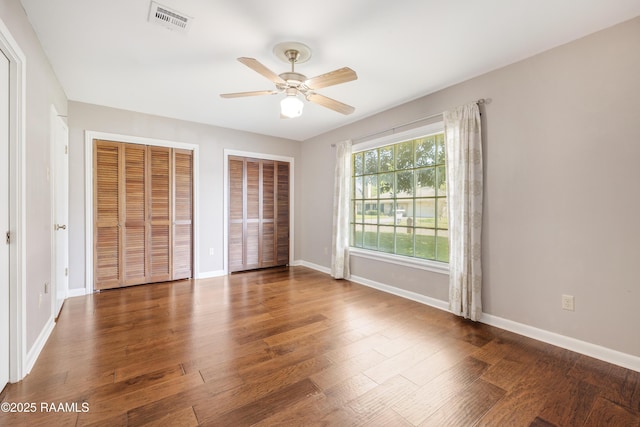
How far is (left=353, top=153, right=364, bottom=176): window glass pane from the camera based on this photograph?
447 cm

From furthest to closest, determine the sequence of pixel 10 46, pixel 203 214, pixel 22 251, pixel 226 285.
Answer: pixel 203 214 < pixel 226 285 < pixel 22 251 < pixel 10 46

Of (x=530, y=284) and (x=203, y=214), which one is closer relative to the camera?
(x=530, y=284)

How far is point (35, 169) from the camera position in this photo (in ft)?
7.16

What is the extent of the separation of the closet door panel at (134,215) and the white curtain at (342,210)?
9.46 feet

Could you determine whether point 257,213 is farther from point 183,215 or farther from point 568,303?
point 568,303

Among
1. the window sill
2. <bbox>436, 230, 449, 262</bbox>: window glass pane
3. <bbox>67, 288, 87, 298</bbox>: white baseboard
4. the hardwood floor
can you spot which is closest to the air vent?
the hardwood floor

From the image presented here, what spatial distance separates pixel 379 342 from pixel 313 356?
61 centimetres

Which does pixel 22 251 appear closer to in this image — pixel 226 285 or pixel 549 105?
pixel 226 285

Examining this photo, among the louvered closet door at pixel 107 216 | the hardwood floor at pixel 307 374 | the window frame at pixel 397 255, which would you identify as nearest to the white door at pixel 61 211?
the louvered closet door at pixel 107 216

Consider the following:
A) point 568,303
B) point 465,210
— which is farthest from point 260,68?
point 568,303

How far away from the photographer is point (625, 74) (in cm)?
205

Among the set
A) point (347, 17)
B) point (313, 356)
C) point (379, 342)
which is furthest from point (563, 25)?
point (313, 356)

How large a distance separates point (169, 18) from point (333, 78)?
1.26m

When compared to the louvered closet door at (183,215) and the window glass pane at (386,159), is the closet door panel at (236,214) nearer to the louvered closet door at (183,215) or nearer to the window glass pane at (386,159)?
the louvered closet door at (183,215)
